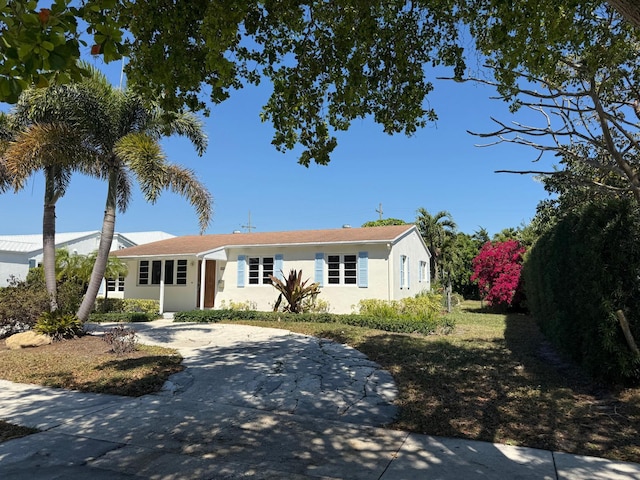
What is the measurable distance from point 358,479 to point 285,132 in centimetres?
429

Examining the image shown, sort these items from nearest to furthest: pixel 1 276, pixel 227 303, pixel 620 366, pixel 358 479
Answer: pixel 358 479 < pixel 620 366 < pixel 227 303 < pixel 1 276

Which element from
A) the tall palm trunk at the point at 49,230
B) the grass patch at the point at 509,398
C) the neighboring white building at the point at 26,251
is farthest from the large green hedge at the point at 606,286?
the neighboring white building at the point at 26,251

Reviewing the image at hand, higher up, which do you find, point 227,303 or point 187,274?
point 187,274

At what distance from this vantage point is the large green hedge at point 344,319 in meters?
12.9

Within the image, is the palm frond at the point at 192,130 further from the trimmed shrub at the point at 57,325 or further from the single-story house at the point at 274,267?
the single-story house at the point at 274,267

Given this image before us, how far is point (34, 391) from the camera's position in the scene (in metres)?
6.63

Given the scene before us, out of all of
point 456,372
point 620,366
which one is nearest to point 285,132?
point 456,372

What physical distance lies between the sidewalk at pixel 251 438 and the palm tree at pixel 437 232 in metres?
18.3

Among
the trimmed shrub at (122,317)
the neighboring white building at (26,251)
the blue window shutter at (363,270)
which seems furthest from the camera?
the neighboring white building at (26,251)

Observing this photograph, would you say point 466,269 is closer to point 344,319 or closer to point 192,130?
point 344,319

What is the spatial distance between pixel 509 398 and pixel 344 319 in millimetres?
9288

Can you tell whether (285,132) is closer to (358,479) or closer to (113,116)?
(358,479)

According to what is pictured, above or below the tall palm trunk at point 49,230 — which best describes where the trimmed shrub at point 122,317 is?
below

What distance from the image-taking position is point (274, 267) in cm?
1927
